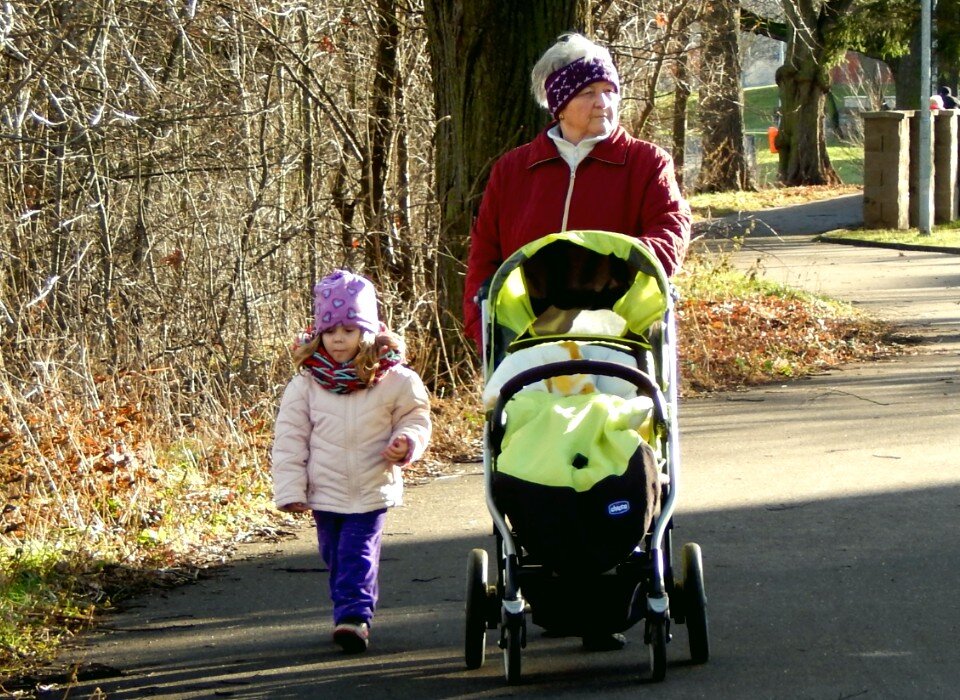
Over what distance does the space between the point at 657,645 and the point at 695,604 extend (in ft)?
0.84

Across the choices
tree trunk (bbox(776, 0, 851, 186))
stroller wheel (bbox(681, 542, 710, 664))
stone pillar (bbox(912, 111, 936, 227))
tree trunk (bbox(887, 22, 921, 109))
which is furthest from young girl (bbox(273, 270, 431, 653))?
tree trunk (bbox(776, 0, 851, 186))

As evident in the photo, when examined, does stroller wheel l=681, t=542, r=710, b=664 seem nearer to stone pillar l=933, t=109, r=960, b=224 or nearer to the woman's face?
the woman's face

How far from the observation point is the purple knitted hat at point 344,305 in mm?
5477

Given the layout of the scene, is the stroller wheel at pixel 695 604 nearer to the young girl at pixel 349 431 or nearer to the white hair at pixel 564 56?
the young girl at pixel 349 431

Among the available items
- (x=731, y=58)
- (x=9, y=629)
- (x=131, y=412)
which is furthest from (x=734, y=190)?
(x=9, y=629)

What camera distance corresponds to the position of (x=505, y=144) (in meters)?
9.96

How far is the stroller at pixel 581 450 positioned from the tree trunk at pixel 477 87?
15.8 ft

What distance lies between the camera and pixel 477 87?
995 centimetres

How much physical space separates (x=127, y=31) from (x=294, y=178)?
229cm

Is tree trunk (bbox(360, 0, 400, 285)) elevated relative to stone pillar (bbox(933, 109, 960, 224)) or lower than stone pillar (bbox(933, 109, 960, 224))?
elevated

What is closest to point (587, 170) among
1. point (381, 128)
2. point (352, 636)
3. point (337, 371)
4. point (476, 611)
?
point (337, 371)

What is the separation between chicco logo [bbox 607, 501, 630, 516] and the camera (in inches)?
177

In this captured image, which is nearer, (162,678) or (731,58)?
(162,678)

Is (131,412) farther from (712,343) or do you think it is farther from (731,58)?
(731,58)
